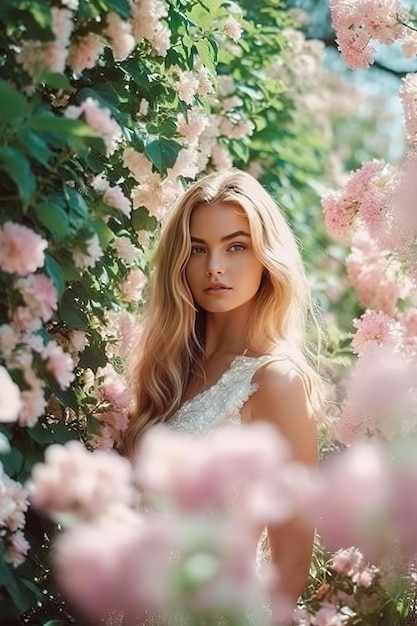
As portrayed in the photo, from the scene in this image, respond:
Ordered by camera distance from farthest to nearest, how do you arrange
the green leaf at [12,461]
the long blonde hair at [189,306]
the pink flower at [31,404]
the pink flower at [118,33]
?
the long blonde hair at [189,306], the green leaf at [12,461], the pink flower at [118,33], the pink flower at [31,404]

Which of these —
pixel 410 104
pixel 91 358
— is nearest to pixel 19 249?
pixel 91 358

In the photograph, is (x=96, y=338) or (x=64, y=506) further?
(x=96, y=338)

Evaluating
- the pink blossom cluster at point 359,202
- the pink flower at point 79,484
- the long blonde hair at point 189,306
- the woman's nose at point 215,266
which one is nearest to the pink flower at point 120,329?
the long blonde hair at point 189,306

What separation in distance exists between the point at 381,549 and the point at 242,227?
1441 millimetres

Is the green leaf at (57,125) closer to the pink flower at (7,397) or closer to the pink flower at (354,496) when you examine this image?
the pink flower at (7,397)

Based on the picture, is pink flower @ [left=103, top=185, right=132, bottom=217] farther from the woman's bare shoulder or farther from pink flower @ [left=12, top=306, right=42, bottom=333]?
the woman's bare shoulder

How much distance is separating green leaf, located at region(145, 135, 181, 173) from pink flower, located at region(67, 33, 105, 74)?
493 millimetres

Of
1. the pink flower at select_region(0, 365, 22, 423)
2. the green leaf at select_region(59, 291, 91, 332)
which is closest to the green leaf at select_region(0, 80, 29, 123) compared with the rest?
the pink flower at select_region(0, 365, 22, 423)

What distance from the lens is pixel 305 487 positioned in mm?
1224

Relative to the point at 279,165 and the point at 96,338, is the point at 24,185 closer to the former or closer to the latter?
the point at 96,338

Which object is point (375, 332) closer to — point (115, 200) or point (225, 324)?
point (225, 324)

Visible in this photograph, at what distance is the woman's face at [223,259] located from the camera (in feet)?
8.81

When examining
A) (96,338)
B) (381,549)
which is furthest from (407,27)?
(381,549)

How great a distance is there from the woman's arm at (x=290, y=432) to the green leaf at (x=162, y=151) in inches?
22.2
